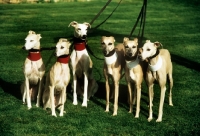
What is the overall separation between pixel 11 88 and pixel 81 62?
233 centimetres

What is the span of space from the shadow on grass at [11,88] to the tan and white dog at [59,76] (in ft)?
4.38

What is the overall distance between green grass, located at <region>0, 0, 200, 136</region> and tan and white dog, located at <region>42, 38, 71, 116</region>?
342 mm

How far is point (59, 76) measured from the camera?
6.54 meters

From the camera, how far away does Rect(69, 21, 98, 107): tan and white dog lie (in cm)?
697

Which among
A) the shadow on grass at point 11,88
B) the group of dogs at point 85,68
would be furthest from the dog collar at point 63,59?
the shadow on grass at point 11,88

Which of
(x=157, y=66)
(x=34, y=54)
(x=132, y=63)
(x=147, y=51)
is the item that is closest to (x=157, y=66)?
(x=157, y=66)

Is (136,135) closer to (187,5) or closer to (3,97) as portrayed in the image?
(3,97)

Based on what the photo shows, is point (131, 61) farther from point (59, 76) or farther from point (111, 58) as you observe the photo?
point (59, 76)

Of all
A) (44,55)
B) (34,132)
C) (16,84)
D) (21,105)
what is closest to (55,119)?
(34,132)

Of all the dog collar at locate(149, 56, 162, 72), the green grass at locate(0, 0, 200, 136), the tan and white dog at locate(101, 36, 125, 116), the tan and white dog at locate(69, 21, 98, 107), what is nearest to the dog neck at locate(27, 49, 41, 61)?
the tan and white dog at locate(69, 21, 98, 107)

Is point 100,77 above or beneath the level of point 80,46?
beneath

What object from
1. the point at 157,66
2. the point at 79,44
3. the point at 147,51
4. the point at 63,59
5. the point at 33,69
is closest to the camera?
the point at 147,51

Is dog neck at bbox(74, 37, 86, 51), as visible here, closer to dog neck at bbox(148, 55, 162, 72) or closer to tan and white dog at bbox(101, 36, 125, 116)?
tan and white dog at bbox(101, 36, 125, 116)

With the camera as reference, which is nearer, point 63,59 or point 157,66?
point 157,66
